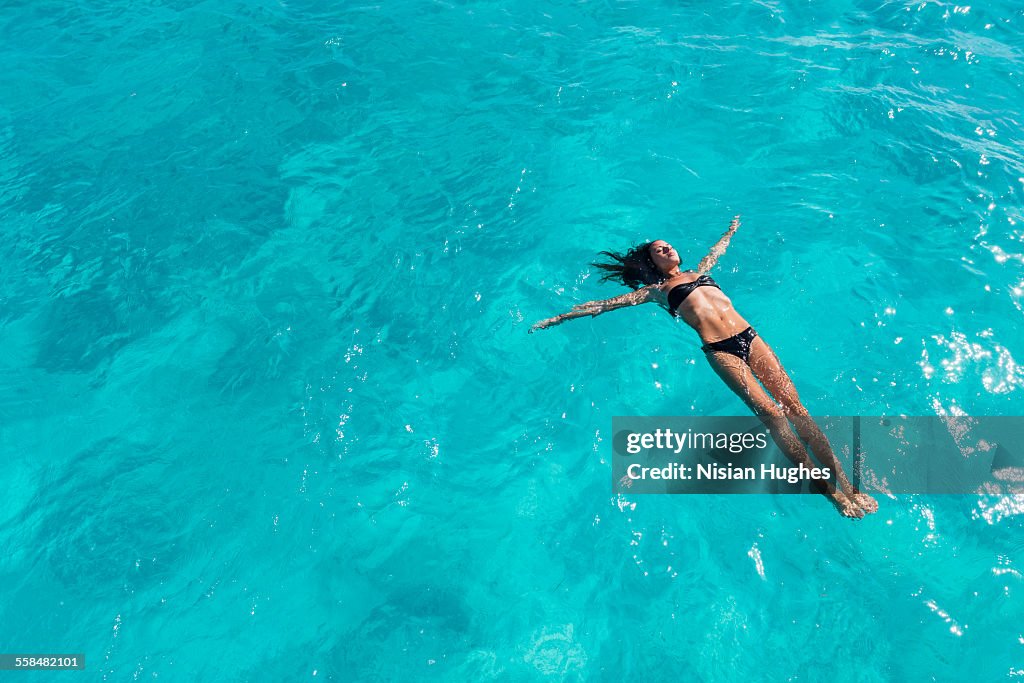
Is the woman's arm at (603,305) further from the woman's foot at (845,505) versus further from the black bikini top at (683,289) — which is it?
the woman's foot at (845,505)

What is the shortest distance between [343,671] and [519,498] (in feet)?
8.89

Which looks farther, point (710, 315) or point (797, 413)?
point (710, 315)

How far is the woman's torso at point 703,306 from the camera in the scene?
7.41m

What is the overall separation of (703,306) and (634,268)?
1550 millimetres

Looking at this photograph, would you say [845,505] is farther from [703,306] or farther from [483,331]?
[483,331]

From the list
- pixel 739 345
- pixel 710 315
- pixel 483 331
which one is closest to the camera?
pixel 739 345

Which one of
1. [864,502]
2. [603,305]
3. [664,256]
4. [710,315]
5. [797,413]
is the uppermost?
[664,256]

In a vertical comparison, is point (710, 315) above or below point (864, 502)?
above

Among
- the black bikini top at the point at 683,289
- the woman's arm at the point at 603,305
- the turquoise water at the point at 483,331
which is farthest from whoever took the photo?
the woman's arm at the point at 603,305

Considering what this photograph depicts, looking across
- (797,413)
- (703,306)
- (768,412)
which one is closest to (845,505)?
(797,413)

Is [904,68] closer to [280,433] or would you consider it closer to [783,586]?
[783,586]

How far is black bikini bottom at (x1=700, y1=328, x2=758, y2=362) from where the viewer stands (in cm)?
724

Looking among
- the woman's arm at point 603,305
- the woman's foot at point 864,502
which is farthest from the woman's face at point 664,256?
the woman's foot at point 864,502

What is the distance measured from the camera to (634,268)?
8.93 meters
